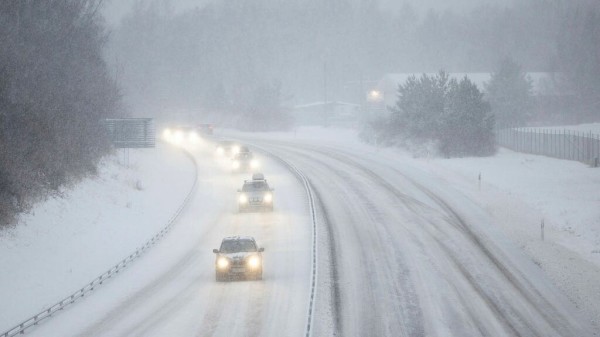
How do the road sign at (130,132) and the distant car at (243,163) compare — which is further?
the distant car at (243,163)

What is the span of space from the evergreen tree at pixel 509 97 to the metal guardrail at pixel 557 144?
22760 millimetres

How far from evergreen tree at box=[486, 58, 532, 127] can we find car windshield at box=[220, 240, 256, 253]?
253 ft

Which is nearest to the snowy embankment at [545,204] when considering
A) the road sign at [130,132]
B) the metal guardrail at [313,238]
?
the metal guardrail at [313,238]

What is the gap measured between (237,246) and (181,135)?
63.8m

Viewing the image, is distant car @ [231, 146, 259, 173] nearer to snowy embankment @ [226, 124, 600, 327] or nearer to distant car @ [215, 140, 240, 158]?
distant car @ [215, 140, 240, 158]

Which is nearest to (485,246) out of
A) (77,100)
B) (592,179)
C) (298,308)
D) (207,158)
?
(298,308)

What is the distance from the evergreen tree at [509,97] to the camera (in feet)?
321

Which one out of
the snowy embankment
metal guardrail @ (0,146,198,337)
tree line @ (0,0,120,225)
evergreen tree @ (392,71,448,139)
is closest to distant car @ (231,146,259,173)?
tree line @ (0,0,120,225)

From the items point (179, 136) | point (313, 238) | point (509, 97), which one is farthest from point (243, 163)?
point (509, 97)

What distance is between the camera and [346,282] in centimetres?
2533

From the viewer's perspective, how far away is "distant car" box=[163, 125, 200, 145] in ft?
276

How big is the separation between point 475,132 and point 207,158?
2523 cm

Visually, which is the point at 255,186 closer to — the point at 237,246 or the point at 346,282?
the point at 237,246

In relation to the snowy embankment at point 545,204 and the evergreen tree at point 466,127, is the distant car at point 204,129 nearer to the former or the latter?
the snowy embankment at point 545,204
